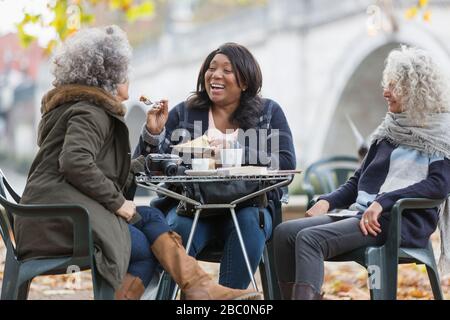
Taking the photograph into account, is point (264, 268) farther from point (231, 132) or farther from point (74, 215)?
point (74, 215)

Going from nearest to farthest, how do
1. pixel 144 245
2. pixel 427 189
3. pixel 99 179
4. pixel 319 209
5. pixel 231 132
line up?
pixel 99 179
pixel 144 245
pixel 427 189
pixel 319 209
pixel 231 132

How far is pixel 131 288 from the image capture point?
11.7 ft

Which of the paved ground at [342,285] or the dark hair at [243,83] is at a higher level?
the dark hair at [243,83]

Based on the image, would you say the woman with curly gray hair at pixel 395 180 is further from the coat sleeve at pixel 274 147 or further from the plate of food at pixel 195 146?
the plate of food at pixel 195 146

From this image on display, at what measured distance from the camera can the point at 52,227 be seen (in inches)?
137

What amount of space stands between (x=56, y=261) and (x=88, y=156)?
15.2 inches

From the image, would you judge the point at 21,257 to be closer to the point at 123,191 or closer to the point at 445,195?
the point at 123,191

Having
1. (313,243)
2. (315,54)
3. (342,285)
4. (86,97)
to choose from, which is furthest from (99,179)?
(315,54)

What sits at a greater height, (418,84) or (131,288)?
(418,84)

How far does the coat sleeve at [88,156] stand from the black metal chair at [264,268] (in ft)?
1.76

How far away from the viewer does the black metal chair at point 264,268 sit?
12.9 feet

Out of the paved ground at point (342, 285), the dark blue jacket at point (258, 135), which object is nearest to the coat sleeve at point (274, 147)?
the dark blue jacket at point (258, 135)

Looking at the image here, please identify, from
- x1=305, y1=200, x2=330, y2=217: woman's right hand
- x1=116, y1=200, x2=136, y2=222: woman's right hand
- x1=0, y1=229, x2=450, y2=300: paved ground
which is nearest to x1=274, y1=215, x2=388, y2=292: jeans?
x1=305, y1=200, x2=330, y2=217: woman's right hand
